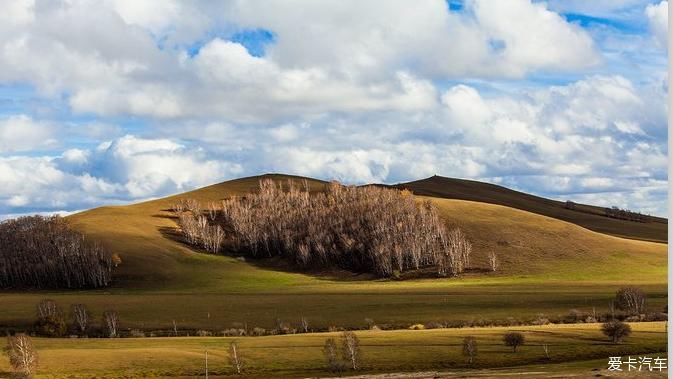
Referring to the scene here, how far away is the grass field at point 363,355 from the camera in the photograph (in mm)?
72875

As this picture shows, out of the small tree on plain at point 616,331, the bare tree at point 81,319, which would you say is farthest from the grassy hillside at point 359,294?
the small tree on plain at point 616,331

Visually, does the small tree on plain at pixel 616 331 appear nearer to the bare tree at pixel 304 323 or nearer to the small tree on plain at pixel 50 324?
the bare tree at pixel 304 323

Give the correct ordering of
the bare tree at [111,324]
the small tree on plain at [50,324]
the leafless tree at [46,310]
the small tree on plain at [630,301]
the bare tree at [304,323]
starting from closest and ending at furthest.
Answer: the bare tree at [304,323], the bare tree at [111,324], the small tree on plain at [50,324], the leafless tree at [46,310], the small tree on plain at [630,301]

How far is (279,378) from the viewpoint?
69875mm

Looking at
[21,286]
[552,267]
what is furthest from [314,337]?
[21,286]

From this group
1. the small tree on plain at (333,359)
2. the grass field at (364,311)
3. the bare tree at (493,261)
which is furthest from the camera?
the bare tree at (493,261)

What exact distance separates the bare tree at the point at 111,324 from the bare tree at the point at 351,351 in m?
42.6

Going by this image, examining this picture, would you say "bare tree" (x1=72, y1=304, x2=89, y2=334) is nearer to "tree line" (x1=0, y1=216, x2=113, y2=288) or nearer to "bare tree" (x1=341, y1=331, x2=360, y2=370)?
"bare tree" (x1=341, y1=331, x2=360, y2=370)

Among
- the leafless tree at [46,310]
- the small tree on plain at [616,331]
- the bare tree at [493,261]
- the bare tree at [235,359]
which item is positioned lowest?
the bare tree at [235,359]

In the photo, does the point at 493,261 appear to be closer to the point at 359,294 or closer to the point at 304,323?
the point at 359,294

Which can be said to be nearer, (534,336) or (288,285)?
(534,336)

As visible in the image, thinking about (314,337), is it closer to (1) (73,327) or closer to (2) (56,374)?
(2) (56,374)

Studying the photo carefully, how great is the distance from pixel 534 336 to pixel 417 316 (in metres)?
28.7

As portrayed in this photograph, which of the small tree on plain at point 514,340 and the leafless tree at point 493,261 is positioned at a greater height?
the leafless tree at point 493,261
